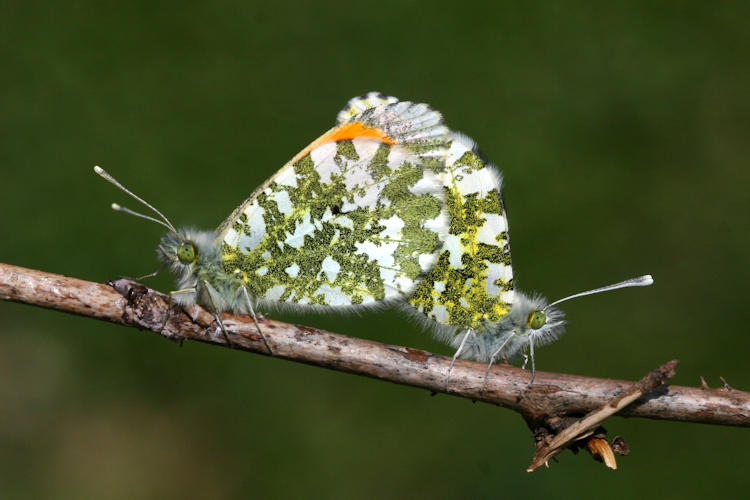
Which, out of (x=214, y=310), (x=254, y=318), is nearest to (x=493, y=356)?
(x=254, y=318)

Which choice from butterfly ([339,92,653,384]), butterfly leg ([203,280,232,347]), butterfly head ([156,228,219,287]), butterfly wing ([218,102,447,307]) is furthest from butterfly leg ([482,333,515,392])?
butterfly head ([156,228,219,287])

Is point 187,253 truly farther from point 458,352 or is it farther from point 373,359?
point 458,352

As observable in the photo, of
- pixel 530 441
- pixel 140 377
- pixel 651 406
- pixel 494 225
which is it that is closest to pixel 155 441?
pixel 140 377

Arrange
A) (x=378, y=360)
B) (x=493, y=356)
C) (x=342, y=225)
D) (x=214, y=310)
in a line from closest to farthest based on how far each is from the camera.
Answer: (x=378, y=360) < (x=214, y=310) < (x=493, y=356) < (x=342, y=225)

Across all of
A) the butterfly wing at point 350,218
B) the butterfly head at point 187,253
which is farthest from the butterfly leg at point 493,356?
the butterfly head at point 187,253

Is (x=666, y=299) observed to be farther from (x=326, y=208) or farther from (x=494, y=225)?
(x=326, y=208)

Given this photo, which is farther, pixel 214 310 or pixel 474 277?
pixel 474 277

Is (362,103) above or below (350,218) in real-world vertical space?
above

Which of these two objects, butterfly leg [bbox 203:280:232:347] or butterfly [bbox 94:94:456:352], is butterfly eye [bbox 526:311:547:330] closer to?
butterfly [bbox 94:94:456:352]
